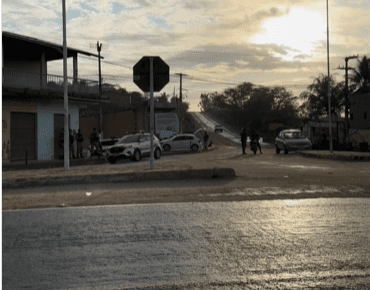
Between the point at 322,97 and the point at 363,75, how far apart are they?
13.0 metres

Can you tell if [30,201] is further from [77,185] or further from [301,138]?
[301,138]

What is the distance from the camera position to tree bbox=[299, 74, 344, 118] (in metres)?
73.6

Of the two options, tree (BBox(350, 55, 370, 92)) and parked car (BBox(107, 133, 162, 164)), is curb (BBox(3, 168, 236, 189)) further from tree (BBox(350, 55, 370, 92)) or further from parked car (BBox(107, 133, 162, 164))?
tree (BBox(350, 55, 370, 92))

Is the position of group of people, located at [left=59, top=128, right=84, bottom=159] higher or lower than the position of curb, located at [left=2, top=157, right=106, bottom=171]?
higher

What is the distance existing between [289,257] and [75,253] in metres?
2.24

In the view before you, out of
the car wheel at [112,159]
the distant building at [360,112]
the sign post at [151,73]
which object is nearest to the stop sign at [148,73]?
the sign post at [151,73]

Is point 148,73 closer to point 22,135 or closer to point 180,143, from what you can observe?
point 22,135

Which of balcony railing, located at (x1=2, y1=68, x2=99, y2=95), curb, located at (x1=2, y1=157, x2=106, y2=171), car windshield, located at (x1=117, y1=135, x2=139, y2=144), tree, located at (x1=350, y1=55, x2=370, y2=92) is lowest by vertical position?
curb, located at (x1=2, y1=157, x2=106, y2=171)

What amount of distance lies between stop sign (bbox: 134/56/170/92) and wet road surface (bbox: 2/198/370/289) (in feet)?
20.0

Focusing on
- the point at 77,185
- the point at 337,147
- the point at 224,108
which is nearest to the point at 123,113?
the point at 337,147

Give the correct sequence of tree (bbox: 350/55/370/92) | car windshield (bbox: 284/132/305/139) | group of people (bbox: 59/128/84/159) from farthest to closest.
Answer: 1. tree (bbox: 350/55/370/92)
2. car windshield (bbox: 284/132/305/139)
3. group of people (bbox: 59/128/84/159)

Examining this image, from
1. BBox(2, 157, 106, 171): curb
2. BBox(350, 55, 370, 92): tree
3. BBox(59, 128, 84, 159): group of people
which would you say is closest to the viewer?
BBox(2, 157, 106, 171): curb

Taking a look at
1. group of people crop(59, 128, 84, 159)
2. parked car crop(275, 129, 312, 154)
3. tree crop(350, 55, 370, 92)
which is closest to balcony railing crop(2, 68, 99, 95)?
group of people crop(59, 128, 84, 159)

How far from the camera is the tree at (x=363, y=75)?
61.4 metres
